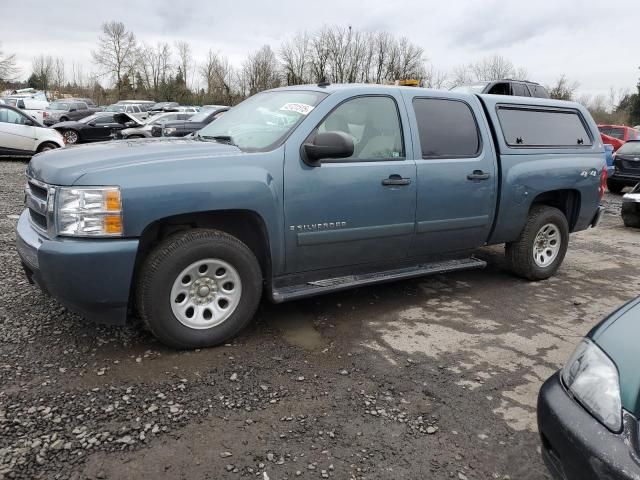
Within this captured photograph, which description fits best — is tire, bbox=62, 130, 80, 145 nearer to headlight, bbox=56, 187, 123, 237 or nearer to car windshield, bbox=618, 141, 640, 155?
car windshield, bbox=618, 141, 640, 155

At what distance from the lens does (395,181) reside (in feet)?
13.1

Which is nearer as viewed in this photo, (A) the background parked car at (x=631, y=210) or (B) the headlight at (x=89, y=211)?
(B) the headlight at (x=89, y=211)

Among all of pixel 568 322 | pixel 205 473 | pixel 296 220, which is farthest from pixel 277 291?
pixel 568 322

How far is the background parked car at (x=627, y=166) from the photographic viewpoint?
12.1 meters

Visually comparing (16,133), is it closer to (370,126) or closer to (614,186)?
(370,126)

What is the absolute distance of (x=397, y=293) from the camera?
479cm

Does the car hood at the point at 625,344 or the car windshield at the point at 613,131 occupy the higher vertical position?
the car windshield at the point at 613,131

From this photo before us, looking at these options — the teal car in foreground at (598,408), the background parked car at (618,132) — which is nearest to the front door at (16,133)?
the teal car in foreground at (598,408)

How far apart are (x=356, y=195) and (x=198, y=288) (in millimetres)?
1324

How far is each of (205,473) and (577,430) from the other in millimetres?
1558

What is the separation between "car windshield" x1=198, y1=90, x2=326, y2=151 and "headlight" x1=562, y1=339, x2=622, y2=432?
235 cm

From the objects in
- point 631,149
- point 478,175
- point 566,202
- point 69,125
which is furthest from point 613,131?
point 69,125

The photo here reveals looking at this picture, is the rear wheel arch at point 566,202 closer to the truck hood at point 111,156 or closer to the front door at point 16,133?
the truck hood at point 111,156

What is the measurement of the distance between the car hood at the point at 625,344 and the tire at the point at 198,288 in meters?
2.15
